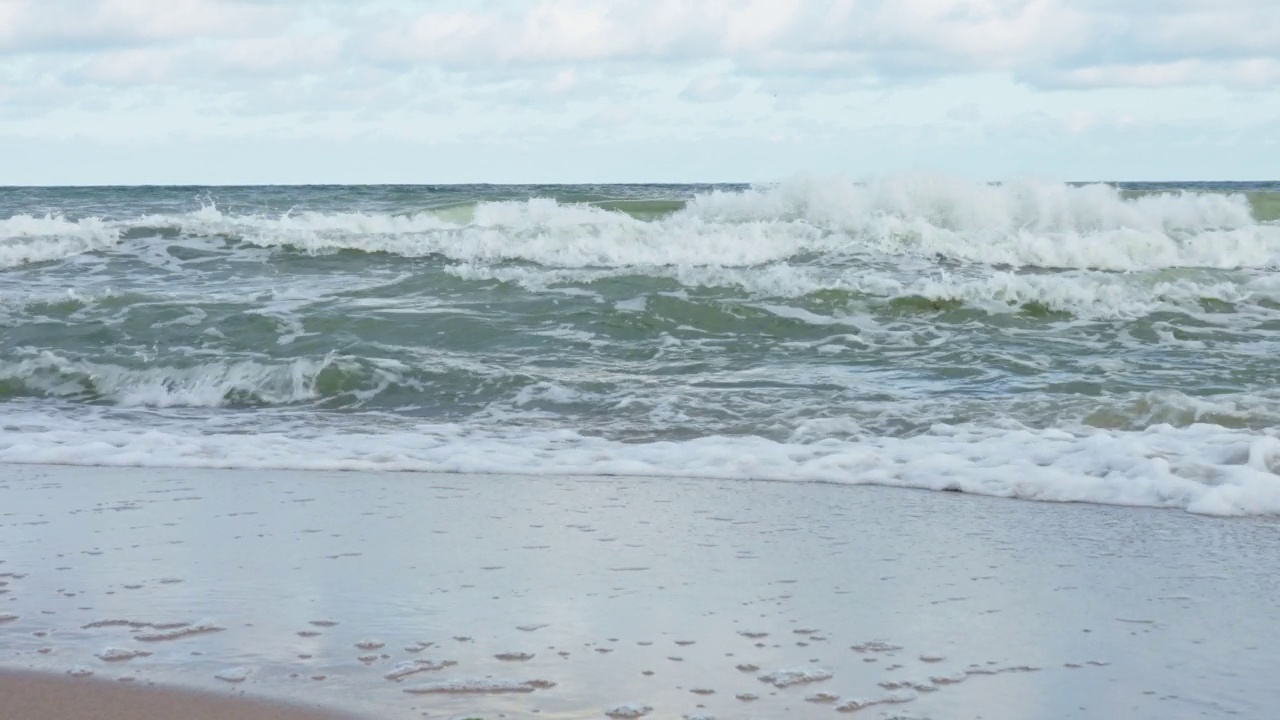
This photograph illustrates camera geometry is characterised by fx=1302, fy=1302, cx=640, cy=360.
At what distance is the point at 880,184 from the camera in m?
15.7

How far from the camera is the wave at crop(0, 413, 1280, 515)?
4629mm

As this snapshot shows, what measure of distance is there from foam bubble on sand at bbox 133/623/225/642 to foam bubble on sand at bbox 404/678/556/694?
2.14ft

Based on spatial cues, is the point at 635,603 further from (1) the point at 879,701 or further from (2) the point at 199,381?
(2) the point at 199,381

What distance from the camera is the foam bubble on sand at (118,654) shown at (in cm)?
276

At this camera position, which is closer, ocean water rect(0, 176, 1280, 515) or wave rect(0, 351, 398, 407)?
ocean water rect(0, 176, 1280, 515)

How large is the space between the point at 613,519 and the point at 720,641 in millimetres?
1375

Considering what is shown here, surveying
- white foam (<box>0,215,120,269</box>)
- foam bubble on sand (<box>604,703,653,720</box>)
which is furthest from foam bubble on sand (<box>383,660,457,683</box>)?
white foam (<box>0,215,120,269</box>)

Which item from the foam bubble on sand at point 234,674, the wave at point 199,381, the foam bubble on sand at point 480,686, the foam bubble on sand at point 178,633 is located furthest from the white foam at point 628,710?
the wave at point 199,381

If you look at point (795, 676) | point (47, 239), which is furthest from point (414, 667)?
point (47, 239)

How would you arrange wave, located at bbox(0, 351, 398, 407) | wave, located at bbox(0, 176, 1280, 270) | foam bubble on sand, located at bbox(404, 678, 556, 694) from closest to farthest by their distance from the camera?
foam bubble on sand, located at bbox(404, 678, 556, 694)
wave, located at bbox(0, 351, 398, 407)
wave, located at bbox(0, 176, 1280, 270)

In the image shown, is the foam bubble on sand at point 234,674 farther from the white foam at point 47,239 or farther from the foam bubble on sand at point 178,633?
the white foam at point 47,239

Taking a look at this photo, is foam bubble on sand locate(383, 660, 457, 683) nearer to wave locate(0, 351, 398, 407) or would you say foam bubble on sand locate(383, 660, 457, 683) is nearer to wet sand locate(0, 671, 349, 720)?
wet sand locate(0, 671, 349, 720)

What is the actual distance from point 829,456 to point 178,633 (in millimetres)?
2918

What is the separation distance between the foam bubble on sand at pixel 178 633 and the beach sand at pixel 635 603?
0.5 inches
